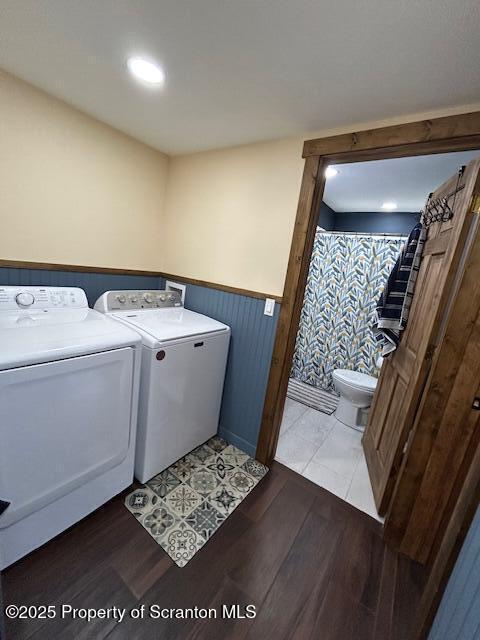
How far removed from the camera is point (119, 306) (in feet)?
6.21

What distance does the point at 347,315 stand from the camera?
121 inches

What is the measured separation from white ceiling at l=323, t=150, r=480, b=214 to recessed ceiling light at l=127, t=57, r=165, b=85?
1283 mm

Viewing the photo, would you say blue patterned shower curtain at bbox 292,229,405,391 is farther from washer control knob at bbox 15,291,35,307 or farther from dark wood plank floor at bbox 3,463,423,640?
washer control knob at bbox 15,291,35,307

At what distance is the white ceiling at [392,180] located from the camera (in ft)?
6.20

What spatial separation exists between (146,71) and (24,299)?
1.28 m

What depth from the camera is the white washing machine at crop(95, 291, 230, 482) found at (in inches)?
59.8

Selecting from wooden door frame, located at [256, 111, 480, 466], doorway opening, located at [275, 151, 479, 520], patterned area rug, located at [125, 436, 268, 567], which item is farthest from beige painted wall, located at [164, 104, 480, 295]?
patterned area rug, located at [125, 436, 268, 567]

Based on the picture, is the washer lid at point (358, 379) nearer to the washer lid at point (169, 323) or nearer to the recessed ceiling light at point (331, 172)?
the washer lid at point (169, 323)

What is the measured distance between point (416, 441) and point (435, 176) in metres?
2.00

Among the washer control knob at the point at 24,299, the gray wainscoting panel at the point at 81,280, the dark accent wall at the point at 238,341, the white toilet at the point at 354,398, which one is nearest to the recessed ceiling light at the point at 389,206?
the white toilet at the point at 354,398

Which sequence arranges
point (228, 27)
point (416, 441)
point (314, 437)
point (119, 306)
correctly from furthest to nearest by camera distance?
point (314, 437), point (119, 306), point (416, 441), point (228, 27)

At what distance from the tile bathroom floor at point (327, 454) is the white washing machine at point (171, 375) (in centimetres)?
66

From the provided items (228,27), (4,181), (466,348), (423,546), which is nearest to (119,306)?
(4,181)

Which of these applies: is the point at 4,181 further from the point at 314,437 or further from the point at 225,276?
the point at 314,437
